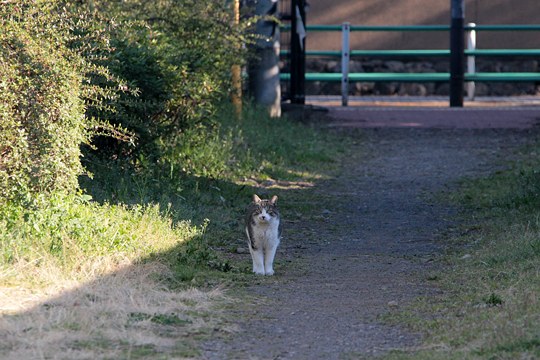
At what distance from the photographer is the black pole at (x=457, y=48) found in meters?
19.6

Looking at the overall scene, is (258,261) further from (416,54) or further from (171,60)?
(416,54)

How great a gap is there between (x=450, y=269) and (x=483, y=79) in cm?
1196

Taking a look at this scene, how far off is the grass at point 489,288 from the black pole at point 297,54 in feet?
23.8

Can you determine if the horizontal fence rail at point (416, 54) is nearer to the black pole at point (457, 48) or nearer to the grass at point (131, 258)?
the black pole at point (457, 48)

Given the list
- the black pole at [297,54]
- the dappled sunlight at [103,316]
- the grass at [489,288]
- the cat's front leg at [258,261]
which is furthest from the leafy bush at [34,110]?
the black pole at [297,54]

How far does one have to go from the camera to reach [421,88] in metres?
23.0

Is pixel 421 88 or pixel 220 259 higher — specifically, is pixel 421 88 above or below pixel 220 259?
above

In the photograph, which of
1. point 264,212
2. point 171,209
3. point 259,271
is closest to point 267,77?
point 171,209

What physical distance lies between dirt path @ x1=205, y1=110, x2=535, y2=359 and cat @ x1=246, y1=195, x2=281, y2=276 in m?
0.19

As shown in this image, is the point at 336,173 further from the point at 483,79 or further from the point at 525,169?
the point at 483,79

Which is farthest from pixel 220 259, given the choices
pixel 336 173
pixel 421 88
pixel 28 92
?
pixel 421 88

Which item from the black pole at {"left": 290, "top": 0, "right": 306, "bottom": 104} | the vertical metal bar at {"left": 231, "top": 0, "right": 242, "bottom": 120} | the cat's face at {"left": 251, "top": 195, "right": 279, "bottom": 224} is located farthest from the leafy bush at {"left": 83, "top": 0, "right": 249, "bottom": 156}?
the black pole at {"left": 290, "top": 0, "right": 306, "bottom": 104}

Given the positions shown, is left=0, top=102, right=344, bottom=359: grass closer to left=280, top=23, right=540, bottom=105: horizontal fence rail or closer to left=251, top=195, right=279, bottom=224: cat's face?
left=251, top=195, right=279, bottom=224: cat's face

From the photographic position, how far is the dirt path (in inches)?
261
